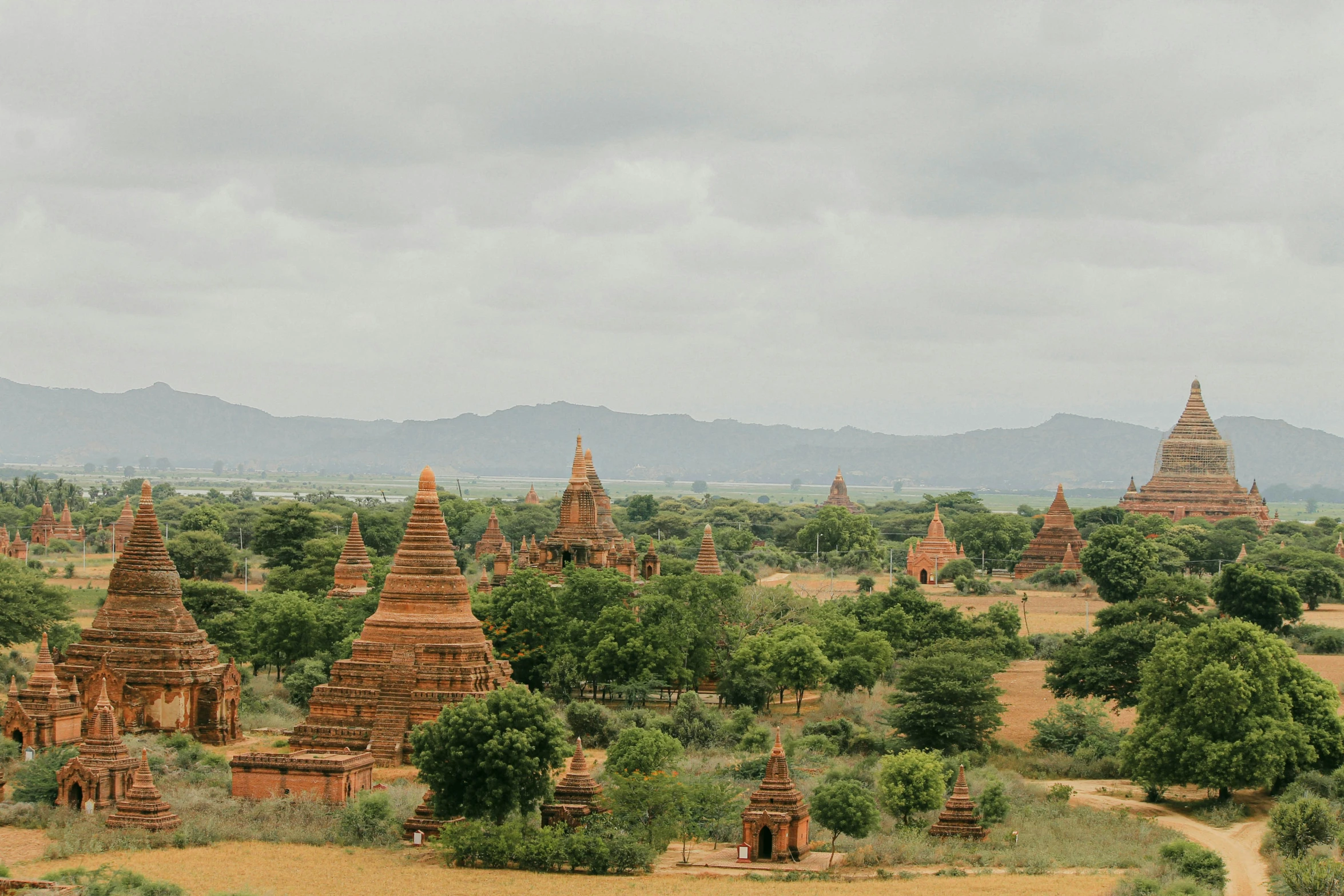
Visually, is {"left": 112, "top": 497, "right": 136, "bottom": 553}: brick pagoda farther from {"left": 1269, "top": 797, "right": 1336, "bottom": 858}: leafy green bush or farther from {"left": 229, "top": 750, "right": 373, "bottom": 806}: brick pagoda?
{"left": 1269, "top": 797, "right": 1336, "bottom": 858}: leafy green bush

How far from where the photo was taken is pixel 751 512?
17062 cm

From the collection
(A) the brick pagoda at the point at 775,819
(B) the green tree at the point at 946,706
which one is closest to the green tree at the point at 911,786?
(A) the brick pagoda at the point at 775,819

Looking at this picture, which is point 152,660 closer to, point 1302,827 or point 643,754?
point 643,754

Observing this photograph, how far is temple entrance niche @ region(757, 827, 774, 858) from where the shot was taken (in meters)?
33.7

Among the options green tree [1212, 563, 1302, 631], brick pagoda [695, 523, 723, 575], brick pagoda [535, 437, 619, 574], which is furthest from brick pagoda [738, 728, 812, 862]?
green tree [1212, 563, 1302, 631]

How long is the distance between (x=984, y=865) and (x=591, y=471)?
46621mm

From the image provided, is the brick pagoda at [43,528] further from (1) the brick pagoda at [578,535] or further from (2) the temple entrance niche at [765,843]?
(2) the temple entrance niche at [765,843]

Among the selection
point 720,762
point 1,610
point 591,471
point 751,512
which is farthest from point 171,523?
point 720,762

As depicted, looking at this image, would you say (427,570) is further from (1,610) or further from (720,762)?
(1,610)

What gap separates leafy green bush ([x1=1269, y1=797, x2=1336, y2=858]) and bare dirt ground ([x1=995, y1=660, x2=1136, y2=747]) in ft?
45.2

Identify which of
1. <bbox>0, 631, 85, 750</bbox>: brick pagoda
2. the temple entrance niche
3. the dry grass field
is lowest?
the dry grass field

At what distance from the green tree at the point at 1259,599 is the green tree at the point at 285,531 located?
165 feet

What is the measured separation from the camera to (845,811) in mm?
34062

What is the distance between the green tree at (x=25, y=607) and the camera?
56.4m
